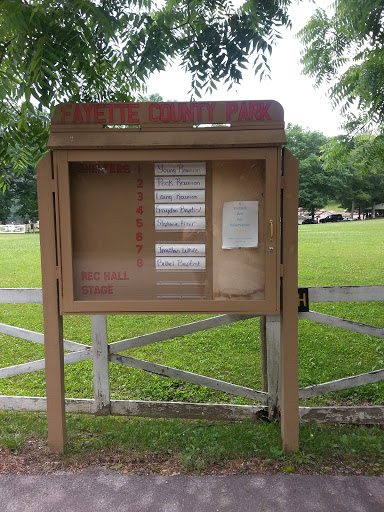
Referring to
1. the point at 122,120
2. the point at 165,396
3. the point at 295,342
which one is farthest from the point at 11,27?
the point at 165,396

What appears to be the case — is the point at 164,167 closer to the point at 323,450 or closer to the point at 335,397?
the point at 323,450

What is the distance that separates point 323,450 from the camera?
306 centimetres

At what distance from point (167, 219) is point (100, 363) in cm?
154

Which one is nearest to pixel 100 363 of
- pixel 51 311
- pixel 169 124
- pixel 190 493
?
pixel 51 311

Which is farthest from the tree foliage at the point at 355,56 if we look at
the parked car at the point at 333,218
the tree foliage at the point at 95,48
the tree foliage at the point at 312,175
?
the parked car at the point at 333,218

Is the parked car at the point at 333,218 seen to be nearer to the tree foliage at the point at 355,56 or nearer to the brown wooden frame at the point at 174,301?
the tree foliage at the point at 355,56

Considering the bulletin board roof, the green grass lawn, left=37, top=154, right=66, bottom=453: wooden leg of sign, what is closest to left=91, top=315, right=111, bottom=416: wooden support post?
the green grass lawn

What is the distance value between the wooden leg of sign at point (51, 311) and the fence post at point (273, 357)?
1.67 metres

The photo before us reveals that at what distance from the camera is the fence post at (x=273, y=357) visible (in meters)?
3.57

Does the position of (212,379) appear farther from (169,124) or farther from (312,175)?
(312,175)

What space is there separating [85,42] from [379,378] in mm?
3591

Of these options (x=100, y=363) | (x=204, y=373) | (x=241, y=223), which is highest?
(x=241, y=223)

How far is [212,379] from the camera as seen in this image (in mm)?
3793

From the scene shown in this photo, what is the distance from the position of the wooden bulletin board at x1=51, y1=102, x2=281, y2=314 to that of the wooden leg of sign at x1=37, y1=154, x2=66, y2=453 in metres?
0.07
